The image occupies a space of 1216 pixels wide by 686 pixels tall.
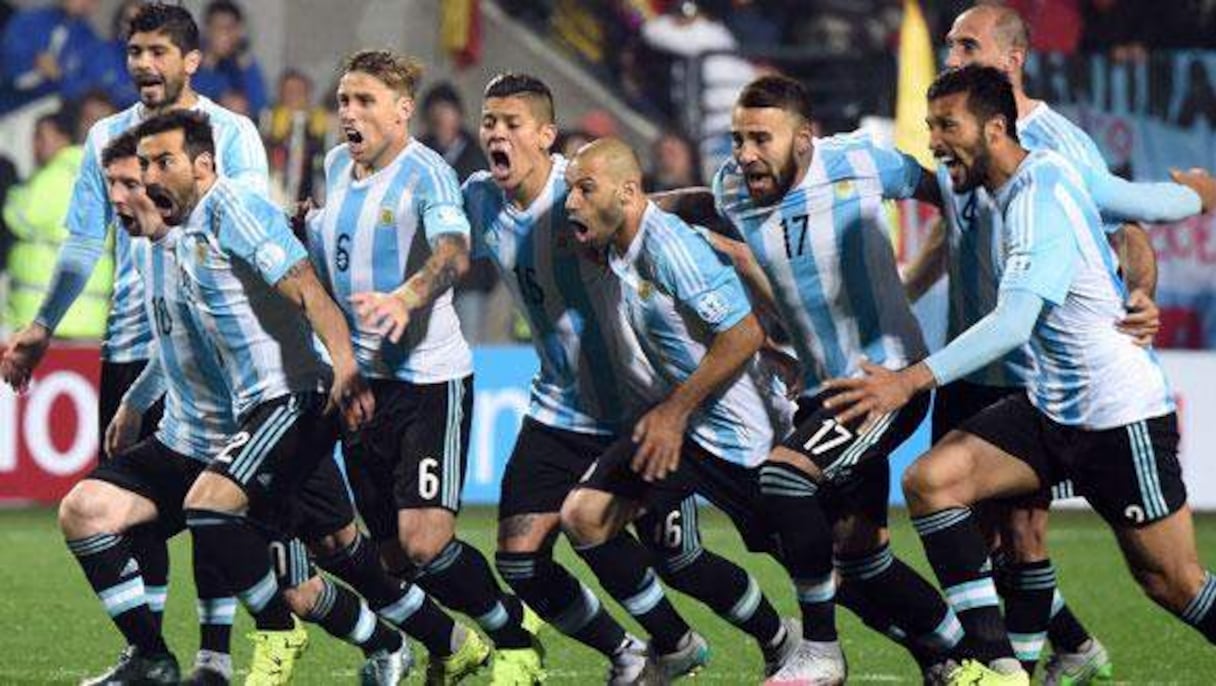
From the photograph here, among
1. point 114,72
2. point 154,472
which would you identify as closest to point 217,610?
point 154,472

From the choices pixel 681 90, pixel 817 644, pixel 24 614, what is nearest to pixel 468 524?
pixel 24 614

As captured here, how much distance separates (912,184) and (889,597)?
1.30 m

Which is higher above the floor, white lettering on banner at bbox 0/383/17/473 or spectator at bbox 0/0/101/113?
spectator at bbox 0/0/101/113

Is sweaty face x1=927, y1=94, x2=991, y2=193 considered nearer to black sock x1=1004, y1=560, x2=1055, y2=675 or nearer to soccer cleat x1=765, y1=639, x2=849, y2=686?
black sock x1=1004, y1=560, x2=1055, y2=675

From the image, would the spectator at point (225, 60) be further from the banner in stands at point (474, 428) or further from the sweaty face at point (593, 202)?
the sweaty face at point (593, 202)

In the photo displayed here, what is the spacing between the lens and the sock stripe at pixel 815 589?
8281 millimetres

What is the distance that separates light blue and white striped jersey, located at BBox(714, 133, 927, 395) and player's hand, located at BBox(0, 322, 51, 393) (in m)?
2.37

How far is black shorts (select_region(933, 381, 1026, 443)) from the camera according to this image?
8805 millimetres

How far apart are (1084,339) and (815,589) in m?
1.08

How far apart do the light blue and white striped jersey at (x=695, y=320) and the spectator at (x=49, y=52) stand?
971cm

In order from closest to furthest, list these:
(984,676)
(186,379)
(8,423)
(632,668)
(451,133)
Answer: (984,676)
(186,379)
(632,668)
(8,423)
(451,133)

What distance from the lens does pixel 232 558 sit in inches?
325

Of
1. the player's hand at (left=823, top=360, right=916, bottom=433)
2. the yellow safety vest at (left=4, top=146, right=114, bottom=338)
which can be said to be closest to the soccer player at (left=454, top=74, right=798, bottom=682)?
the player's hand at (left=823, top=360, right=916, bottom=433)

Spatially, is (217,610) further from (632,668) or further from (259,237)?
(632,668)
